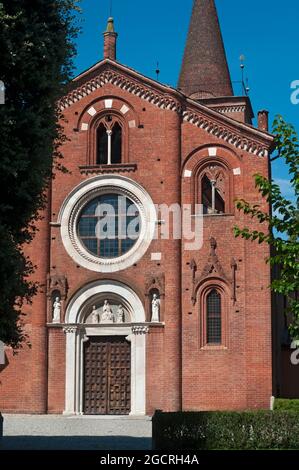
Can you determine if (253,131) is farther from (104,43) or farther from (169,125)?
(104,43)

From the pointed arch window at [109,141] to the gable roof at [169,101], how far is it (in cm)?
135

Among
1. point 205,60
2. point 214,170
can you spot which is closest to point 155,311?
point 214,170

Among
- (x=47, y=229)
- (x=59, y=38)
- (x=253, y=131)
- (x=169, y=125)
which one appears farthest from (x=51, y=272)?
(x=59, y=38)

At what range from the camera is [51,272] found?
2972 cm

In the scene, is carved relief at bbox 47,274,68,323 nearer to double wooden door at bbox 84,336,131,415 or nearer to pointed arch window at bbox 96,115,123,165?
double wooden door at bbox 84,336,131,415

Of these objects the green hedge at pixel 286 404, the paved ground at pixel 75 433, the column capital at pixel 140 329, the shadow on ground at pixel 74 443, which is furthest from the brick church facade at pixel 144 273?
the shadow on ground at pixel 74 443

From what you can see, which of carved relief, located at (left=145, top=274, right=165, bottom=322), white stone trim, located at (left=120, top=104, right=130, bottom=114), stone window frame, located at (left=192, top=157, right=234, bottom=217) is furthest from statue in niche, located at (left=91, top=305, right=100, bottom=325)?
white stone trim, located at (left=120, top=104, right=130, bottom=114)

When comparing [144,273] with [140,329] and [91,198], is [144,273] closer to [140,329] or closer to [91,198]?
→ [140,329]

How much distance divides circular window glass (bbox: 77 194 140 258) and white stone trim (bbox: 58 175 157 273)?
0.77 feet

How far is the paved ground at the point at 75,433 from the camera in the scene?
19219 mm

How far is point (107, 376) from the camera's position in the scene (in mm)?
29219

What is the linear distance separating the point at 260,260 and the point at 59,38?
1518cm
